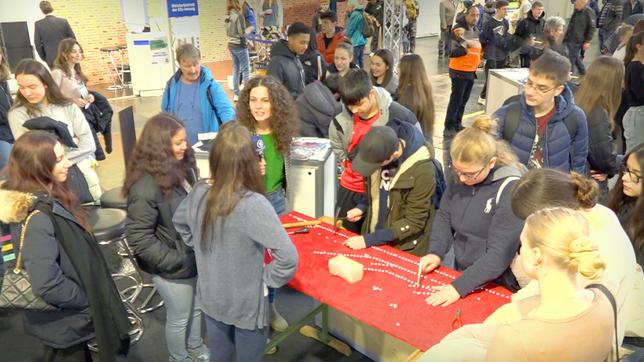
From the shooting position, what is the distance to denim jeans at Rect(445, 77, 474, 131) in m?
6.91

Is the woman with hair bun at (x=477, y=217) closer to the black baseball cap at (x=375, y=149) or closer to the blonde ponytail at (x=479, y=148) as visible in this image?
the blonde ponytail at (x=479, y=148)

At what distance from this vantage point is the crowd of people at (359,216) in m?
1.50

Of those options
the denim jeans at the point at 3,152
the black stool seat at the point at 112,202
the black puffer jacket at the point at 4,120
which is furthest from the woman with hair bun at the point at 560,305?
the black puffer jacket at the point at 4,120

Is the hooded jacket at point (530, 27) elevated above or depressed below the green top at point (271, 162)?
above

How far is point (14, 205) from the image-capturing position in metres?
2.19

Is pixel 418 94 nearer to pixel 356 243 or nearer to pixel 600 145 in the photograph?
pixel 600 145

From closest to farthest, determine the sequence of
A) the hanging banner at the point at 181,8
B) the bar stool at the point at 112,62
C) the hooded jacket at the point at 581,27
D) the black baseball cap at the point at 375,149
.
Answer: the black baseball cap at the point at 375,149
the hanging banner at the point at 181,8
the hooded jacket at the point at 581,27
the bar stool at the point at 112,62

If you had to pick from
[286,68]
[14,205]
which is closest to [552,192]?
[14,205]

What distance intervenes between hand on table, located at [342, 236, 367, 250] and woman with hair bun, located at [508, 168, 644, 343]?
0.87 meters

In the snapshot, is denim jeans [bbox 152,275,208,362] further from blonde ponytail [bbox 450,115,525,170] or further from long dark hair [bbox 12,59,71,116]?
long dark hair [bbox 12,59,71,116]

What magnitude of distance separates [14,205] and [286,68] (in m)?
3.14

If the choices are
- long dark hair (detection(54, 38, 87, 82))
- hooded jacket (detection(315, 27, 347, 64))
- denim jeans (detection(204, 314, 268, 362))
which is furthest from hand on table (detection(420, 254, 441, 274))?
hooded jacket (detection(315, 27, 347, 64))

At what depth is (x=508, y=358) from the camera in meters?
1.32

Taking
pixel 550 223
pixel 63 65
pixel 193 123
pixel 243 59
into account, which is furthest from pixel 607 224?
pixel 243 59
